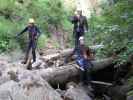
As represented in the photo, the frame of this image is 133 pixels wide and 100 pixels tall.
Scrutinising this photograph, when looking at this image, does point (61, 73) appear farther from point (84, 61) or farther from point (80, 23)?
point (80, 23)

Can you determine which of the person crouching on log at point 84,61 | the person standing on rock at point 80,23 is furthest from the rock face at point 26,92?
the person standing on rock at point 80,23

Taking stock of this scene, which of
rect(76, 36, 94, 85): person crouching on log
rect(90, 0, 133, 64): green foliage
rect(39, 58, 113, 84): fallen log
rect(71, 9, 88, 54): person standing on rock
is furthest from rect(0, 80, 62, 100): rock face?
rect(71, 9, 88, 54): person standing on rock

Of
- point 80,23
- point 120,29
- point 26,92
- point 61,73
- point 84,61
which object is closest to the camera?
point 26,92

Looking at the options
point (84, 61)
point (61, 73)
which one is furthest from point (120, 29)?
point (61, 73)

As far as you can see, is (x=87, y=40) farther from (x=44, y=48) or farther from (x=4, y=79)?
(x=4, y=79)

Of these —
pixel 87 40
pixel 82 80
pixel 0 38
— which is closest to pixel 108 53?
pixel 82 80

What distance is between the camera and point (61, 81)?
13.0 m

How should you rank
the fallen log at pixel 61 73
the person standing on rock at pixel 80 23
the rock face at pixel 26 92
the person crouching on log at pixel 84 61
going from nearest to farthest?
the rock face at pixel 26 92
the fallen log at pixel 61 73
the person crouching on log at pixel 84 61
the person standing on rock at pixel 80 23

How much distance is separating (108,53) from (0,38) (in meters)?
7.44

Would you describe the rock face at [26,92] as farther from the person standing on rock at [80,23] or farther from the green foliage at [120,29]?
the person standing on rock at [80,23]

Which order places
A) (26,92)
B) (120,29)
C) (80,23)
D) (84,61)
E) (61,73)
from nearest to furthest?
(26,92) → (120,29) → (61,73) → (84,61) → (80,23)

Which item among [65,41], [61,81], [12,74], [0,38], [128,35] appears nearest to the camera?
[128,35]

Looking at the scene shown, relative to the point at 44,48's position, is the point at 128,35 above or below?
above

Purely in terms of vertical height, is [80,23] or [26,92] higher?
[80,23]
